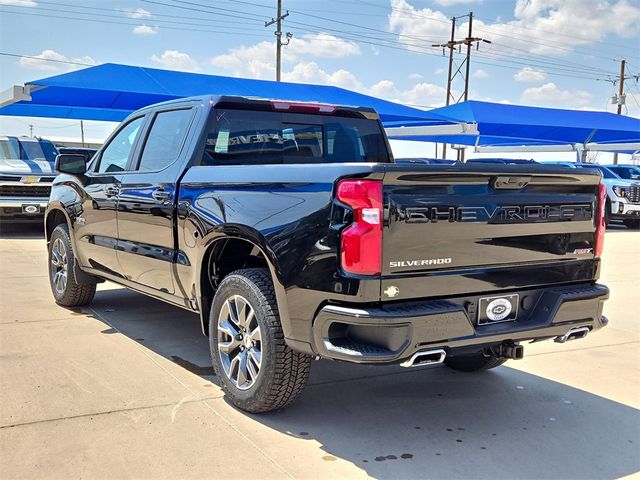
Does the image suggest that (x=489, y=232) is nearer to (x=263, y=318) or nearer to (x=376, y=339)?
(x=376, y=339)

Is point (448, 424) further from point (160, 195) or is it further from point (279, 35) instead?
point (279, 35)

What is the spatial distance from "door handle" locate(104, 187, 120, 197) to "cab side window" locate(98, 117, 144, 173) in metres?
0.17

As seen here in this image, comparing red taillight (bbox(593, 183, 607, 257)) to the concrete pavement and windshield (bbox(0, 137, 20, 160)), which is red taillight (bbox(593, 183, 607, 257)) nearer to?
the concrete pavement

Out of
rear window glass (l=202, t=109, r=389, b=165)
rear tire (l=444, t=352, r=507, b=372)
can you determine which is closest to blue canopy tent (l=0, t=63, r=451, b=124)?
rear window glass (l=202, t=109, r=389, b=165)

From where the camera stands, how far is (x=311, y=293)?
3.21 metres

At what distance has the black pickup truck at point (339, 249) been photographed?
3.07m

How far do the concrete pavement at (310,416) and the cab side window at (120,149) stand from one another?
56.9 inches

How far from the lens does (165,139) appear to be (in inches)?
192

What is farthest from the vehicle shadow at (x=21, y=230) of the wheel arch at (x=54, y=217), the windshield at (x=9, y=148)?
the wheel arch at (x=54, y=217)

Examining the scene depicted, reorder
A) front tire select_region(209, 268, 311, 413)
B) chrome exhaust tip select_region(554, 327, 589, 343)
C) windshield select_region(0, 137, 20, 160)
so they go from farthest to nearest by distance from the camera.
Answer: windshield select_region(0, 137, 20, 160) → chrome exhaust tip select_region(554, 327, 589, 343) → front tire select_region(209, 268, 311, 413)

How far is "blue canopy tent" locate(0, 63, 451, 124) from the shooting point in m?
14.6

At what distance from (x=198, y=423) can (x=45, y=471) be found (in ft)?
2.82

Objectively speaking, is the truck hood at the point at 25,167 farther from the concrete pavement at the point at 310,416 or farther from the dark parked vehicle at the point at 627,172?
the dark parked vehicle at the point at 627,172

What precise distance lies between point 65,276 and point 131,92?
32.0ft
